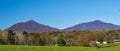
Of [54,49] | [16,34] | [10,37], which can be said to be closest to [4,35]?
[10,37]

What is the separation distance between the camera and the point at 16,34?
106m

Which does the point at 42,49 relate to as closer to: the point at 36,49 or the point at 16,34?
the point at 36,49

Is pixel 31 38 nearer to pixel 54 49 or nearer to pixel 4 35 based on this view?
pixel 4 35

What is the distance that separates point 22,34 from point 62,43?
35444 millimetres

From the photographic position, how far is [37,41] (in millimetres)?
99125

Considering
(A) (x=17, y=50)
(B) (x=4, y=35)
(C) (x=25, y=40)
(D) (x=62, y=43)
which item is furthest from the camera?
(C) (x=25, y=40)

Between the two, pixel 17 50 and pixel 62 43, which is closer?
pixel 17 50

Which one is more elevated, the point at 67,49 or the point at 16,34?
the point at 16,34


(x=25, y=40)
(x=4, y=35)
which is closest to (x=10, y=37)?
(x=4, y=35)

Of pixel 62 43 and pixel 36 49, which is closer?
pixel 36 49

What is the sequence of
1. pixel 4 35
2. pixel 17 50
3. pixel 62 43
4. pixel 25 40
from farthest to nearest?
1. pixel 25 40
2. pixel 4 35
3. pixel 62 43
4. pixel 17 50

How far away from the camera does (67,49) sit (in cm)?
3556

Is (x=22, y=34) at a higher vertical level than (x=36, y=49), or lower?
higher

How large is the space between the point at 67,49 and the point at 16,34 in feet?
237
